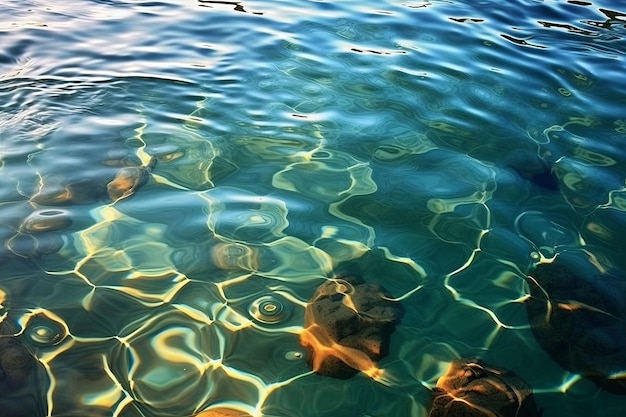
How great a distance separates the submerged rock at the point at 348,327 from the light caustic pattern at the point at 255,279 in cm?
8

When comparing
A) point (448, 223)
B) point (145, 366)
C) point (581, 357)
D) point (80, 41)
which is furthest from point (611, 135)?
point (80, 41)

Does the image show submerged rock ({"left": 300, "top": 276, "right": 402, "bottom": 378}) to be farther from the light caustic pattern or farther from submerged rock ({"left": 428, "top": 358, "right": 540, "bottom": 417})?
submerged rock ({"left": 428, "top": 358, "right": 540, "bottom": 417})

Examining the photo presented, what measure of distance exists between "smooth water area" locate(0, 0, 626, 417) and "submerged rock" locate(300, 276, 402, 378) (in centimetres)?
8

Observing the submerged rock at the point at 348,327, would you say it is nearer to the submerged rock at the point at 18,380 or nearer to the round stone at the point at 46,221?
the submerged rock at the point at 18,380

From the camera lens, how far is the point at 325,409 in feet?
9.94

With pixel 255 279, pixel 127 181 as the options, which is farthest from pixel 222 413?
pixel 127 181

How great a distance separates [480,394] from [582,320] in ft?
3.44

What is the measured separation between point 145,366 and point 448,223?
2510mm

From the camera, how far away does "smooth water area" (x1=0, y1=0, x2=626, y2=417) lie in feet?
10.5

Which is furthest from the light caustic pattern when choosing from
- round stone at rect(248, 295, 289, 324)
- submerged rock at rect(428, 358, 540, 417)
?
submerged rock at rect(428, 358, 540, 417)

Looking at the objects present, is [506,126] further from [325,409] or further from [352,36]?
[325,409]

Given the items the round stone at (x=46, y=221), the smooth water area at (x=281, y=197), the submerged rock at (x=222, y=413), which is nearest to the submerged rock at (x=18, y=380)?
the smooth water area at (x=281, y=197)

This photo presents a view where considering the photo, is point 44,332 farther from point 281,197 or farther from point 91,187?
point 281,197

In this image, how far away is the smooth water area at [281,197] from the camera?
126 inches
